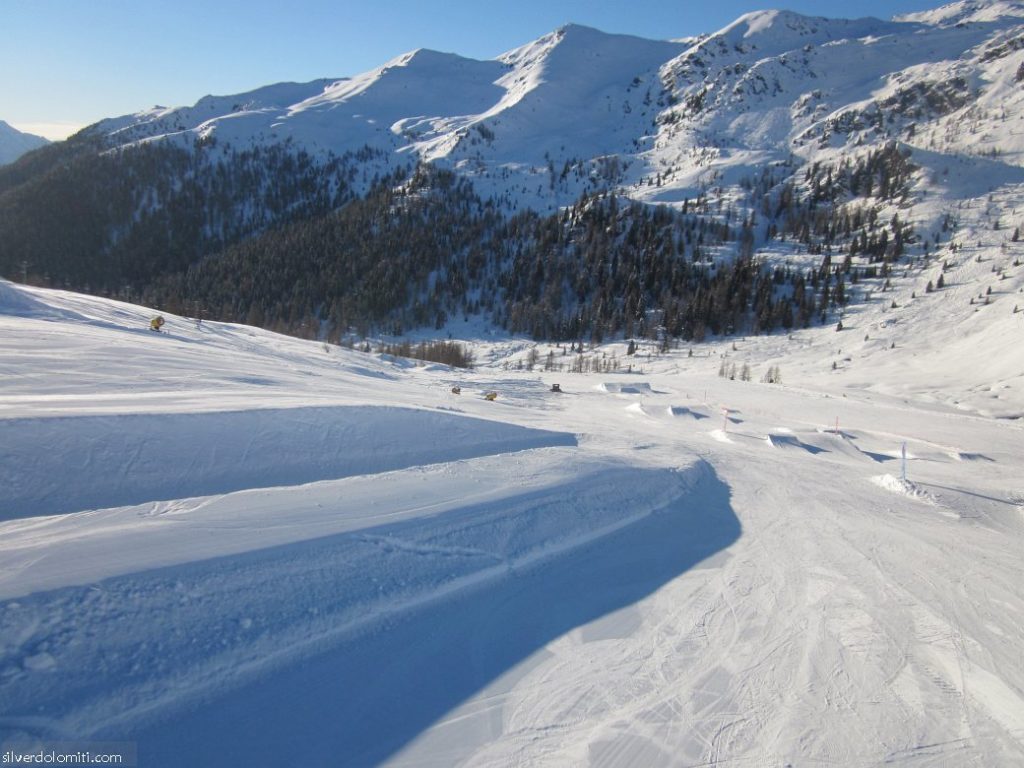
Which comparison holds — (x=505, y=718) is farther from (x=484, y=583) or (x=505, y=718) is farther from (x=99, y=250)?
(x=99, y=250)

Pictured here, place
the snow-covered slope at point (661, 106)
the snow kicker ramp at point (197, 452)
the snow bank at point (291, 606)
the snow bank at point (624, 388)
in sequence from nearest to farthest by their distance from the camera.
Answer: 1. the snow bank at point (291, 606)
2. the snow kicker ramp at point (197, 452)
3. the snow bank at point (624, 388)
4. the snow-covered slope at point (661, 106)

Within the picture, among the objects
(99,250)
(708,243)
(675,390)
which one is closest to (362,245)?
(708,243)

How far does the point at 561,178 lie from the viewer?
315 ft

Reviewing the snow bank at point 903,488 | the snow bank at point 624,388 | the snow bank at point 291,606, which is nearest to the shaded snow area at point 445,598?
the snow bank at point 291,606

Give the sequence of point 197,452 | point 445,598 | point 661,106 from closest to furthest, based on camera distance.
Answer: point 445,598 → point 197,452 → point 661,106

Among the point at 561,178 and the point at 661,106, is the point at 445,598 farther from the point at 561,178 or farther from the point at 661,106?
the point at 661,106

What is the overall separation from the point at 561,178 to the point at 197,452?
330 ft

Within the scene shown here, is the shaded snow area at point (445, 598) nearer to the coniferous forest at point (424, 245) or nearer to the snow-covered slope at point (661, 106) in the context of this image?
the coniferous forest at point (424, 245)

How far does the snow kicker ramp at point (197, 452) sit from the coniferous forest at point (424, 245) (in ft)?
111

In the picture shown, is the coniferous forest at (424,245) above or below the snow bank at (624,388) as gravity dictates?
above

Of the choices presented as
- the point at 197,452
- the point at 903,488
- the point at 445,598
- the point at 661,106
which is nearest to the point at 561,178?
the point at 661,106

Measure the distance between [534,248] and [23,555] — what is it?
71.8 meters

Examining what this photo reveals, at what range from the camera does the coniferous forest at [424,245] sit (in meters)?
53.1

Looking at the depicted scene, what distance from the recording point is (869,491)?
851 cm
